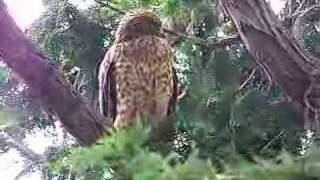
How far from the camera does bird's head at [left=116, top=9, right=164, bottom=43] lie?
1.27m

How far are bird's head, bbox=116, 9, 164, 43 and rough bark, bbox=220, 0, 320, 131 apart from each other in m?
0.40

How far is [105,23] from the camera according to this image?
1346 mm

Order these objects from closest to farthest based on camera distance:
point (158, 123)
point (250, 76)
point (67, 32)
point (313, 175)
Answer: point (313, 175) → point (158, 123) → point (250, 76) → point (67, 32)

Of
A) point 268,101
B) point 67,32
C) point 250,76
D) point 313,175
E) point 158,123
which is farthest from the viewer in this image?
point 67,32

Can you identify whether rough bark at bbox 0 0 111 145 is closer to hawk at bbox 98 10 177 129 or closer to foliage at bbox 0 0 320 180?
foliage at bbox 0 0 320 180

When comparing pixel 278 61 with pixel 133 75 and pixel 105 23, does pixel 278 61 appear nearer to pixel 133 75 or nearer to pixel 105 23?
pixel 133 75

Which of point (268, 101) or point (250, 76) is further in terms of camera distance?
point (250, 76)

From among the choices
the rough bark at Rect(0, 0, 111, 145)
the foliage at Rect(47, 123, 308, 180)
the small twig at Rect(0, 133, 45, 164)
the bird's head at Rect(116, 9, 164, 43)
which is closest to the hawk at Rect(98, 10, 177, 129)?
the bird's head at Rect(116, 9, 164, 43)

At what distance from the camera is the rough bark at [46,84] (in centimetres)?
85

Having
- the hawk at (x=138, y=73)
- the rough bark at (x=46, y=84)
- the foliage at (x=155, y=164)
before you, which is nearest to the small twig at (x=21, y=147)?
the hawk at (x=138, y=73)

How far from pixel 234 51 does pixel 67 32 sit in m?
0.33

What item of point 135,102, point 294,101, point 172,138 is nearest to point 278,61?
point 294,101

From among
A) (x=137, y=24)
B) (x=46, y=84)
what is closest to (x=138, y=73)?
(x=137, y=24)

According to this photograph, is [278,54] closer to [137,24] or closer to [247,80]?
[247,80]
